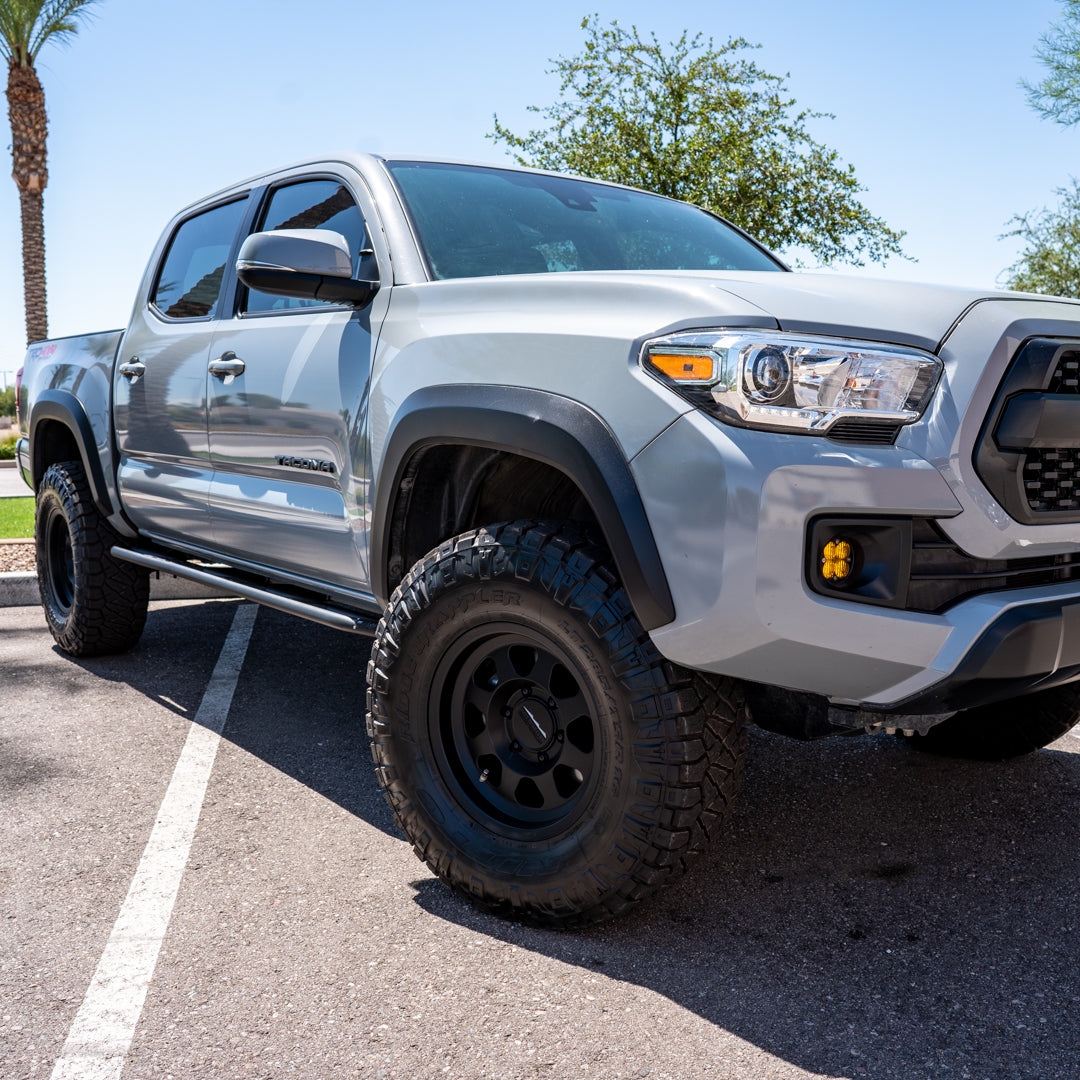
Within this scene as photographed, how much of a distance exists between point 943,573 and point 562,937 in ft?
4.03

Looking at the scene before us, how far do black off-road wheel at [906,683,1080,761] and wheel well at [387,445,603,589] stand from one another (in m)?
1.40

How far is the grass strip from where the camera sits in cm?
934

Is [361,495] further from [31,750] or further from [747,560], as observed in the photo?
[31,750]

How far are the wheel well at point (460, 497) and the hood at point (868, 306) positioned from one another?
2.63 feet

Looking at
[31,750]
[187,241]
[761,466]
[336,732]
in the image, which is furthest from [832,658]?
[187,241]

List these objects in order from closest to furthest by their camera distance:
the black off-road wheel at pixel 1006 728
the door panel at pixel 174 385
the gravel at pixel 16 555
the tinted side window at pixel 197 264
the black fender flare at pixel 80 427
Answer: the black off-road wheel at pixel 1006 728 < the door panel at pixel 174 385 < the tinted side window at pixel 197 264 < the black fender flare at pixel 80 427 < the gravel at pixel 16 555

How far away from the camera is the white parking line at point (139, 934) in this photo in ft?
6.94

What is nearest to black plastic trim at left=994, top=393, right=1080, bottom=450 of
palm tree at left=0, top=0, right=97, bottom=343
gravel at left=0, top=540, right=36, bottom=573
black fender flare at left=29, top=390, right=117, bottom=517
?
black fender flare at left=29, top=390, right=117, bottom=517

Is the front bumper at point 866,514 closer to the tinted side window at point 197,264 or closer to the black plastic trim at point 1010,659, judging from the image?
the black plastic trim at point 1010,659

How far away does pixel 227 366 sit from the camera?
3.79m

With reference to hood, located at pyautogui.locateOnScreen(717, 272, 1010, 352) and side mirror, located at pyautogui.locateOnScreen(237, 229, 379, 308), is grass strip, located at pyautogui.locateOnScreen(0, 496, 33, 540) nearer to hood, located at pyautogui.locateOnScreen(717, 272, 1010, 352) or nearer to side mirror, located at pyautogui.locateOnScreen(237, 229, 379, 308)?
side mirror, located at pyautogui.locateOnScreen(237, 229, 379, 308)

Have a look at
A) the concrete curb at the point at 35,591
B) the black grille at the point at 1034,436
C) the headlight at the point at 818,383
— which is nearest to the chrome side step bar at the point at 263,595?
the headlight at the point at 818,383

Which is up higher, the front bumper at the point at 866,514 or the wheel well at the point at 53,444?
the front bumper at the point at 866,514

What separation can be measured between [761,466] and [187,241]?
3.57 metres
